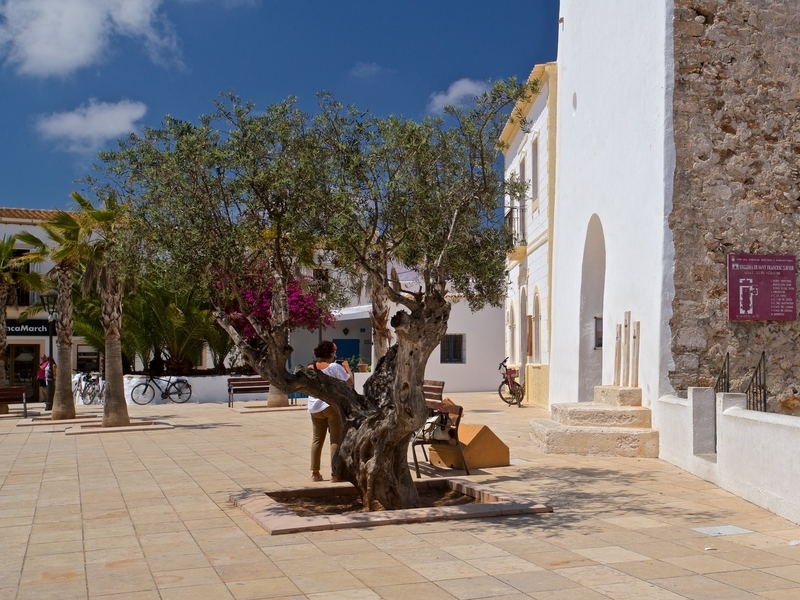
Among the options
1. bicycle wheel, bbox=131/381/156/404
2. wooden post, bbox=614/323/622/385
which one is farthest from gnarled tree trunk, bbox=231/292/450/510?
bicycle wheel, bbox=131/381/156/404

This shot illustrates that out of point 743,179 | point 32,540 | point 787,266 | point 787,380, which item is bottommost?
point 32,540

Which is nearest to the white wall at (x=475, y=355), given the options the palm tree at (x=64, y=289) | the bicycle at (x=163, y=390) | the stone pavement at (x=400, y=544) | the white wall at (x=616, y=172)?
the bicycle at (x=163, y=390)

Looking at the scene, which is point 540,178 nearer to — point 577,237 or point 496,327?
point 577,237

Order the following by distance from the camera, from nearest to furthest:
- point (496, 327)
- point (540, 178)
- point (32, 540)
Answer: point (32, 540) < point (540, 178) < point (496, 327)

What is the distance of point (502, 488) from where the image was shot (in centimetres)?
902

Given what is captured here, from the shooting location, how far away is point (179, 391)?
27.3 metres

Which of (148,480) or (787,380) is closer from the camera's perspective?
(148,480)

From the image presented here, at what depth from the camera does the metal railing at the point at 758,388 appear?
11.1m

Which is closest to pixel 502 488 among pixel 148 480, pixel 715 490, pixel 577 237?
pixel 715 490

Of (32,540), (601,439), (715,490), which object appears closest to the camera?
(32,540)

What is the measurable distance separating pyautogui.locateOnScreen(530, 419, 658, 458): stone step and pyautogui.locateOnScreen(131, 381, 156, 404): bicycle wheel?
58.5ft

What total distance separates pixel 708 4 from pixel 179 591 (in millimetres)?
10113

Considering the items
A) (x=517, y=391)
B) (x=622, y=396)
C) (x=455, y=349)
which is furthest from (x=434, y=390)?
(x=455, y=349)

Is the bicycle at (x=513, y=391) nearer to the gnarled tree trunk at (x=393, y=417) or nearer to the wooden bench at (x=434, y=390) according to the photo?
the wooden bench at (x=434, y=390)
